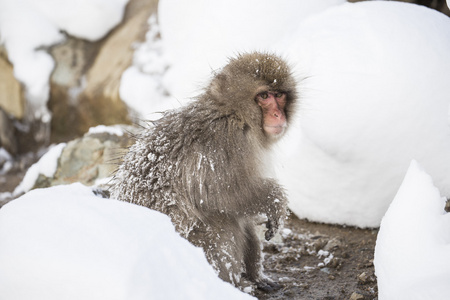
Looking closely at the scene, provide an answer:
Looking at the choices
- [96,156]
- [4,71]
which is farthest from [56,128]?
[96,156]

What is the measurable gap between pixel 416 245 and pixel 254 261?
3.68 ft

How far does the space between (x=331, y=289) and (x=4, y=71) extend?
5.09 m

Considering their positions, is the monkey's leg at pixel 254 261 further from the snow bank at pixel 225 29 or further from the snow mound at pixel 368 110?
the snow bank at pixel 225 29

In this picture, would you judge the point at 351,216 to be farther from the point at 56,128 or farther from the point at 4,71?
the point at 4,71

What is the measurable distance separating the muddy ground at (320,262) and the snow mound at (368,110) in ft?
0.46

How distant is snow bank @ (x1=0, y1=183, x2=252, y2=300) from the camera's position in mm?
1277

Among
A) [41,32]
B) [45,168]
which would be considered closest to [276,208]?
[45,168]

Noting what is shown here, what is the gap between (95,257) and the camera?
4.34ft

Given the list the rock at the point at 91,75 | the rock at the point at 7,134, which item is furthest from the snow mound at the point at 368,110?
the rock at the point at 7,134

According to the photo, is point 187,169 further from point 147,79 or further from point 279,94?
point 147,79

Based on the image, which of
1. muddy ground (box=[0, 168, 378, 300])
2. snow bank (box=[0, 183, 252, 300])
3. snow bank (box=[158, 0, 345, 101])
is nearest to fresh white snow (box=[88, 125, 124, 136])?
snow bank (box=[158, 0, 345, 101])

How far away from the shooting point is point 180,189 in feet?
7.35

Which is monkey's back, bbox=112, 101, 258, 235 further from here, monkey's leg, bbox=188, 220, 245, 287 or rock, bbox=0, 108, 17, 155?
rock, bbox=0, 108, 17, 155

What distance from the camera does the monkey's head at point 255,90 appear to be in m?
2.29
